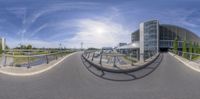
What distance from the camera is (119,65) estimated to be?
53.2 feet

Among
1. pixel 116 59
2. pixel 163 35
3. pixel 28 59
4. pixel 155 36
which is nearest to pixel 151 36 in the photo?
pixel 155 36

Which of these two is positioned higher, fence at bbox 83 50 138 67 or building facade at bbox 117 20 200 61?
building facade at bbox 117 20 200 61

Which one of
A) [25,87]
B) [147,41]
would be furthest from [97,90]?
[147,41]

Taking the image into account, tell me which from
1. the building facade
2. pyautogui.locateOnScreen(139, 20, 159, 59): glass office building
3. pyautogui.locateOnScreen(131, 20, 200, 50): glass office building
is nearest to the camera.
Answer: pyautogui.locateOnScreen(139, 20, 159, 59): glass office building

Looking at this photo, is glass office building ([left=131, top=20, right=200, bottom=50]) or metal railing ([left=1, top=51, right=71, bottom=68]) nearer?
metal railing ([left=1, top=51, right=71, bottom=68])

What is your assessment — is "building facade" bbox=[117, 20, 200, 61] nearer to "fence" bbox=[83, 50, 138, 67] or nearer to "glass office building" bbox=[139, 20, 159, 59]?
"glass office building" bbox=[139, 20, 159, 59]

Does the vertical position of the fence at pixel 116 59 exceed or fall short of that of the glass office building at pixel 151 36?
it falls short

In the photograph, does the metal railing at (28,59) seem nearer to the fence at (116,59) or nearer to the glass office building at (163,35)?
the fence at (116,59)

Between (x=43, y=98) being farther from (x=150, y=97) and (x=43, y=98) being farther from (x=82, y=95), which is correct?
(x=150, y=97)

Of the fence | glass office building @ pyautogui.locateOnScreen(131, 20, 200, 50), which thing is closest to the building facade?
glass office building @ pyautogui.locateOnScreen(131, 20, 200, 50)

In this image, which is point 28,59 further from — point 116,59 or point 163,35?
point 163,35

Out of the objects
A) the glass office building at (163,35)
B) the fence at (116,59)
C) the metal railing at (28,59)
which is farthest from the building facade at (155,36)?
the fence at (116,59)

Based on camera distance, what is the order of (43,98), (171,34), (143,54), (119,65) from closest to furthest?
1. (43,98)
2. (119,65)
3. (143,54)
4. (171,34)

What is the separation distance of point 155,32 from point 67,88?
91448 mm
